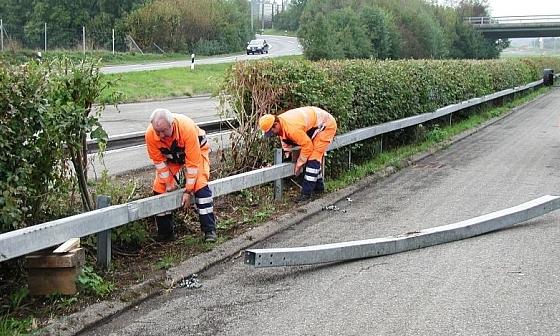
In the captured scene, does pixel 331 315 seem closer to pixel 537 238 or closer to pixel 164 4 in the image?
pixel 537 238

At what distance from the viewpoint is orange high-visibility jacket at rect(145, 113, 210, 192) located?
6.58 metres

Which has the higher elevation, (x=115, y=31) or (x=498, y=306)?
(x=115, y=31)

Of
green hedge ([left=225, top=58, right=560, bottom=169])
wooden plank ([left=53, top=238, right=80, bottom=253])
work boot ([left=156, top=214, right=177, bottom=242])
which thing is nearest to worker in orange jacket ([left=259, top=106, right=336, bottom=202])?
green hedge ([left=225, top=58, right=560, bottom=169])

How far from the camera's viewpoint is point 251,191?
9.33m

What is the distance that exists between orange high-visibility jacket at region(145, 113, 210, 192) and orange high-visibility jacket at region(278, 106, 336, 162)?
195cm

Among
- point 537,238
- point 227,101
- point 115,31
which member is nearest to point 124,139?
point 227,101

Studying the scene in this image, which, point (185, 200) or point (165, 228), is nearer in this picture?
point (185, 200)

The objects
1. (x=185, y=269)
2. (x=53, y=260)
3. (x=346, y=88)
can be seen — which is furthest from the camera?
(x=346, y=88)

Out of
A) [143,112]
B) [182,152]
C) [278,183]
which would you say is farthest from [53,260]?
[143,112]

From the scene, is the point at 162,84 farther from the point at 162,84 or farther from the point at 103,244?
the point at 103,244

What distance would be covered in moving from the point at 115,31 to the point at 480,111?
44.7m

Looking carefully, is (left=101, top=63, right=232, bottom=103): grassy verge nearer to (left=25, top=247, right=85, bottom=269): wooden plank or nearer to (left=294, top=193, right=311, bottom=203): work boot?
(left=294, top=193, right=311, bottom=203): work boot

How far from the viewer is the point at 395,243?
6.86m

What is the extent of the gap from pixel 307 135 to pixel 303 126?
6.5 inches
